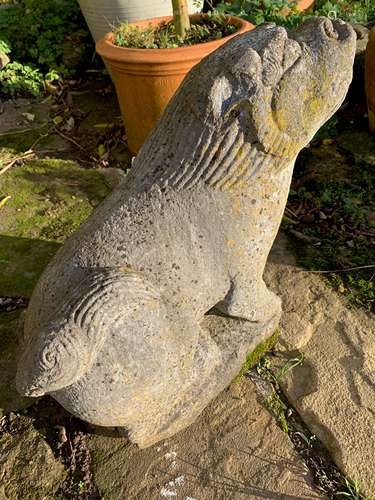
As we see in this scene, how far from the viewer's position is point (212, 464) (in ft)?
6.89

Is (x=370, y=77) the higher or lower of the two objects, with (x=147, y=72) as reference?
lower

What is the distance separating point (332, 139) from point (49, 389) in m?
3.41

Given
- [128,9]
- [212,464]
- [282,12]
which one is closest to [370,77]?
[282,12]

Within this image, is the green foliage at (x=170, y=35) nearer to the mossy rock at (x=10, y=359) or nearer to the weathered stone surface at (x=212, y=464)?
the mossy rock at (x=10, y=359)

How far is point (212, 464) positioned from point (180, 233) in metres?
1.01

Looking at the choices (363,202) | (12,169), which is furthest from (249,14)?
(12,169)

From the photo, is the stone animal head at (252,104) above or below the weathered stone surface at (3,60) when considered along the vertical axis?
above

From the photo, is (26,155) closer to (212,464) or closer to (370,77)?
(370,77)

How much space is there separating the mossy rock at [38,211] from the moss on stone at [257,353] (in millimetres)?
1355

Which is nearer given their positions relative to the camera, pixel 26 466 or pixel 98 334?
pixel 98 334

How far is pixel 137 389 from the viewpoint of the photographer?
1.77 meters

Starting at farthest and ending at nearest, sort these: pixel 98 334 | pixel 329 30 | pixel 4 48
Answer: pixel 4 48
pixel 329 30
pixel 98 334

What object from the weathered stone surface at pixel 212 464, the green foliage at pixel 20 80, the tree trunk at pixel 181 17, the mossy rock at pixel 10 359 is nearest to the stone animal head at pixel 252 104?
the weathered stone surface at pixel 212 464

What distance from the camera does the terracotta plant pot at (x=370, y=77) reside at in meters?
3.92
